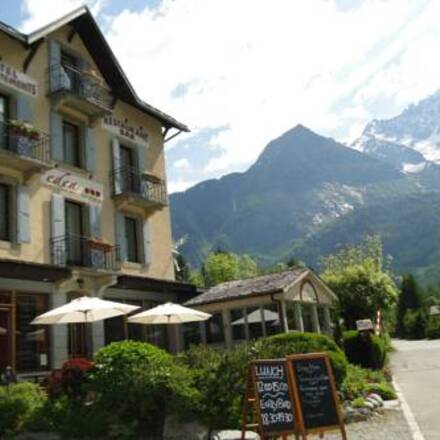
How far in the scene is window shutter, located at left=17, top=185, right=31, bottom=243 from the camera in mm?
17130

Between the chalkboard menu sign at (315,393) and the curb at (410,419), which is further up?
the chalkboard menu sign at (315,393)

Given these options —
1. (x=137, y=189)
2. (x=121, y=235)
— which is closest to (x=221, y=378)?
(x=121, y=235)

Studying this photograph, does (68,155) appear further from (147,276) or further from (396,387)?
(396,387)

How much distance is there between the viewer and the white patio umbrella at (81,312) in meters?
13.9

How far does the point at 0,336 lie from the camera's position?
16.3 metres

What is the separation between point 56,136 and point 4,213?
3.38 meters

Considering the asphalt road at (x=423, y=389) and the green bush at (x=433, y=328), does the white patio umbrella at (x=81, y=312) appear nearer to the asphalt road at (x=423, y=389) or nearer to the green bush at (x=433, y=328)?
the asphalt road at (x=423, y=389)

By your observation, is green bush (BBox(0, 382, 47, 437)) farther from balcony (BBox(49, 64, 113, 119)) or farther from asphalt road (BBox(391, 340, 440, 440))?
balcony (BBox(49, 64, 113, 119))

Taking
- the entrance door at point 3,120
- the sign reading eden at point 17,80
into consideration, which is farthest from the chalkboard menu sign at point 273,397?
the sign reading eden at point 17,80

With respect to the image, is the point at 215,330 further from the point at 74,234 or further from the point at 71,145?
the point at 71,145

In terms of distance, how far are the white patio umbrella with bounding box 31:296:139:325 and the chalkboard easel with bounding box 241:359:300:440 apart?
613 cm

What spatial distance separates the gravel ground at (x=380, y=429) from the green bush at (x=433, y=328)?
45338 millimetres

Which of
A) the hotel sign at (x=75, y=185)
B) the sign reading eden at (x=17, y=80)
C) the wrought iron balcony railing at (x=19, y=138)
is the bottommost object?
the hotel sign at (x=75, y=185)

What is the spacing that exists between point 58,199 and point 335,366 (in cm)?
1009
